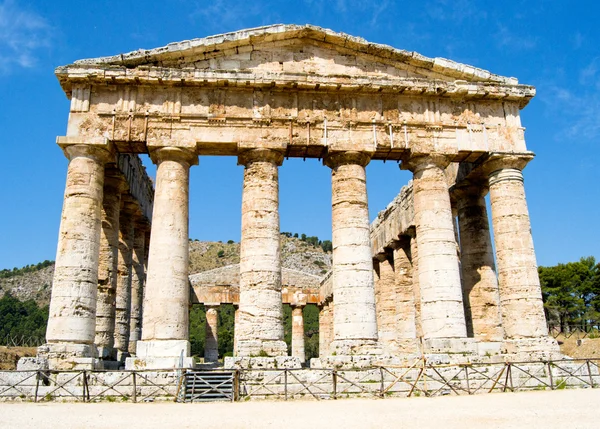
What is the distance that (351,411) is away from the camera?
11531 mm

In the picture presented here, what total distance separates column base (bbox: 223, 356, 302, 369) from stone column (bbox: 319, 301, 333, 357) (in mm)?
18423

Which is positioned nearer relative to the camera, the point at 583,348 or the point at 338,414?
the point at 338,414

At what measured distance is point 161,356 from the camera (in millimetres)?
15750

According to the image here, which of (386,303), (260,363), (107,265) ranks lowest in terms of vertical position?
(260,363)

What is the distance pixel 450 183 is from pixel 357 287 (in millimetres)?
7984

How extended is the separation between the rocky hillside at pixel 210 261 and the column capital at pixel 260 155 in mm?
55700

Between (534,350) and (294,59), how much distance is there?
41.6 feet

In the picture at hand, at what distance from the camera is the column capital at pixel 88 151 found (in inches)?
690

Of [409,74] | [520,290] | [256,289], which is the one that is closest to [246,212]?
[256,289]

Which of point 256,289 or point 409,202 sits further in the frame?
point 409,202

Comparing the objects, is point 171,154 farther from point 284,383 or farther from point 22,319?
point 22,319

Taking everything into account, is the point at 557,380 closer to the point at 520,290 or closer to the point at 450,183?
the point at 520,290

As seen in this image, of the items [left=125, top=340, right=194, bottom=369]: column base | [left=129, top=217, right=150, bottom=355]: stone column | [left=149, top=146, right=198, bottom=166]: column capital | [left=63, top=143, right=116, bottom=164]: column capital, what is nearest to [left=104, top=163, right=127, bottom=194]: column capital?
[left=63, top=143, right=116, bottom=164]: column capital

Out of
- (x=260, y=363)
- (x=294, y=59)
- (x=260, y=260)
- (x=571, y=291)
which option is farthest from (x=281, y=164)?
(x=571, y=291)
